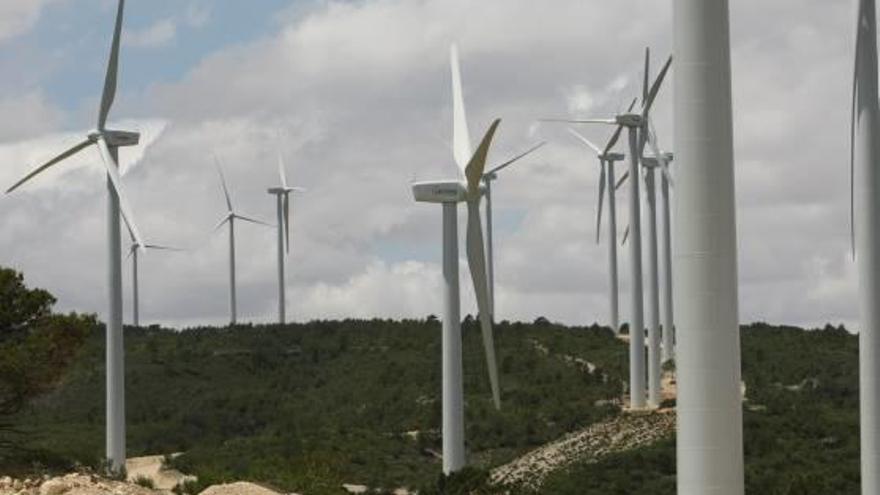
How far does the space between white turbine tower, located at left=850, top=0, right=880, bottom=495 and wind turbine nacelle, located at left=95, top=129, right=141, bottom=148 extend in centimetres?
4060

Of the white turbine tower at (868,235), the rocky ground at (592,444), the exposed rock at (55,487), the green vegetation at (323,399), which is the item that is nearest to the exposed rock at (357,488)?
the green vegetation at (323,399)

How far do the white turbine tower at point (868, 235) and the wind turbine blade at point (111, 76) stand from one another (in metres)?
37.9

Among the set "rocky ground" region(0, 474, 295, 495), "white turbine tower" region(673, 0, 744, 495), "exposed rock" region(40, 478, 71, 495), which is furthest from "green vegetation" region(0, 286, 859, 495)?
"white turbine tower" region(673, 0, 744, 495)

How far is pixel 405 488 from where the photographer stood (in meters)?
79.4

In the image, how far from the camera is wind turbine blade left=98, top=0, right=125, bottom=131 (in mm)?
70019

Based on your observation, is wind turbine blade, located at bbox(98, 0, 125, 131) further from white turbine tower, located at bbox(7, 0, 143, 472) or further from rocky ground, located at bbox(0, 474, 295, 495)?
rocky ground, located at bbox(0, 474, 295, 495)

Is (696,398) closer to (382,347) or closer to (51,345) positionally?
(51,345)

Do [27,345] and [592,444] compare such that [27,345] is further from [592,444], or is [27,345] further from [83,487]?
[592,444]

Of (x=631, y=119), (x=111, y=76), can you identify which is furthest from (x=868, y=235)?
(x=631, y=119)

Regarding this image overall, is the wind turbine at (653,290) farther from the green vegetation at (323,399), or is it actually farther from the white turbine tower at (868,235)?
the white turbine tower at (868,235)

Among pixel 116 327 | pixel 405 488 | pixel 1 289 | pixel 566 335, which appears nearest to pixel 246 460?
pixel 405 488

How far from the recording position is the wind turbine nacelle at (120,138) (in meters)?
73.0

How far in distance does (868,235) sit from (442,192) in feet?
99.8

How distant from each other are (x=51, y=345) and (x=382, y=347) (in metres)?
80.2
